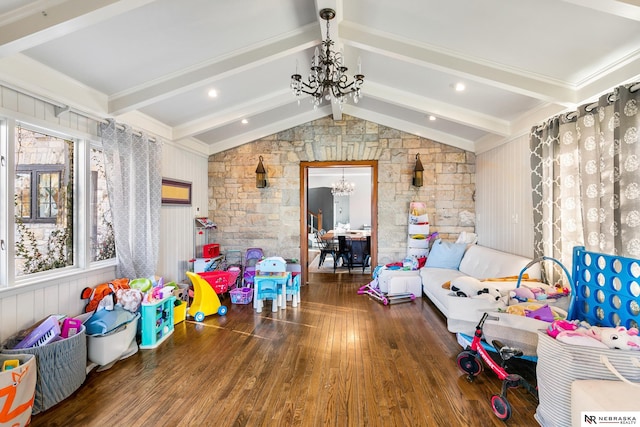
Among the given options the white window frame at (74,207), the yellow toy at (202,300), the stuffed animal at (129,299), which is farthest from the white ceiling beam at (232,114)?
the stuffed animal at (129,299)

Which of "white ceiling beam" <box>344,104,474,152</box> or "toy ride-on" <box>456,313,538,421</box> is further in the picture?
"white ceiling beam" <box>344,104,474,152</box>

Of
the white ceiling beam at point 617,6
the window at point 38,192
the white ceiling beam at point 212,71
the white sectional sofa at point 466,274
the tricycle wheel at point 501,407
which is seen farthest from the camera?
the white ceiling beam at point 212,71

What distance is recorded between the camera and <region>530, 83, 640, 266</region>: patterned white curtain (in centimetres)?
240

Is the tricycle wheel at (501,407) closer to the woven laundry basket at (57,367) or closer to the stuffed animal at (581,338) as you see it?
the stuffed animal at (581,338)

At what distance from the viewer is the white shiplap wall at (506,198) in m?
4.11

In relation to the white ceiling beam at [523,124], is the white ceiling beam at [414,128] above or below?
above

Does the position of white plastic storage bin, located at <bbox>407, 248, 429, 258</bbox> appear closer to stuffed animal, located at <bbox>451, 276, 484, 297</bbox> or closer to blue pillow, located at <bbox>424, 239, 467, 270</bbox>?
blue pillow, located at <bbox>424, 239, 467, 270</bbox>

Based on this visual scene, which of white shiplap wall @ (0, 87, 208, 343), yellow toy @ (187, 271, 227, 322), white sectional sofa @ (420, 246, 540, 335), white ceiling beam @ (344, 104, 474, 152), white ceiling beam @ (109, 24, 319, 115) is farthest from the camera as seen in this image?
white ceiling beam @ (344, 104, 474, 152)

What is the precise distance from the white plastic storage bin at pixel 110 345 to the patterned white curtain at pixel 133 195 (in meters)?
0.88

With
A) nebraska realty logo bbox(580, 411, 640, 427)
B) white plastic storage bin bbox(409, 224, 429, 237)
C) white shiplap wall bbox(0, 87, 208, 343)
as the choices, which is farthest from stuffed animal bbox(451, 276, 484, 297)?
white shiplap wall bbox(0, 87, 208, 343)

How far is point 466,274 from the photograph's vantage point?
15.2 feet

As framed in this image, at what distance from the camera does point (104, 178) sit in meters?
3.66

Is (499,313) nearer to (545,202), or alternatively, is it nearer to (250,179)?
(545,202)

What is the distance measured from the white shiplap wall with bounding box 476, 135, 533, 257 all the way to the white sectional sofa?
0.29m
